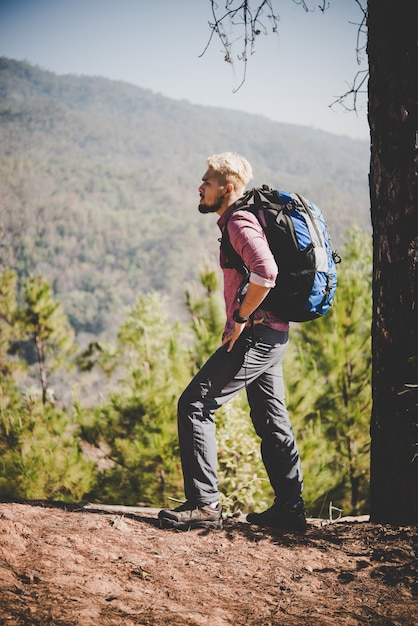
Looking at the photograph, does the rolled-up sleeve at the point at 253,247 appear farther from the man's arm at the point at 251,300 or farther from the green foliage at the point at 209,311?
the green foliage at the point at 209,311

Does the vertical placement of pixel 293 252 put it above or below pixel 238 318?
above

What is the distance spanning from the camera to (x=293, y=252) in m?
1.93

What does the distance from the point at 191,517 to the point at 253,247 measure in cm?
121

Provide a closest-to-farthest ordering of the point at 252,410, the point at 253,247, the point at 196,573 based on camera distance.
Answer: the point at 196,573 → the point at 253,247 → the point at 252,410

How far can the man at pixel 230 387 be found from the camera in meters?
2.02

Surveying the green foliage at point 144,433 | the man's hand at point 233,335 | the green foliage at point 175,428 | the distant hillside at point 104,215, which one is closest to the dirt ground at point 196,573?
the man's hand at point 233,335

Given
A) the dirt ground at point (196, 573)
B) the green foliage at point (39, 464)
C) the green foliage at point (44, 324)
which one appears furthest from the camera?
the green foliage at point (44, 324)

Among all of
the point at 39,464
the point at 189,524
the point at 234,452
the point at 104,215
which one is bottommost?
the point at 39,464

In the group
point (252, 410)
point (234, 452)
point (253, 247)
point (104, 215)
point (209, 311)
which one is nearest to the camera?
point (253, 247)

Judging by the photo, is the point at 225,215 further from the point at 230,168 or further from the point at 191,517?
the point at 191,517

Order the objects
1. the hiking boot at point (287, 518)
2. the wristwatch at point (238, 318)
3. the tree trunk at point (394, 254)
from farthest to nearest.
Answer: the hiking boot at point (287, 518) → the tree trunk at point (394, 254) → the wristwatch at point (238, 318)

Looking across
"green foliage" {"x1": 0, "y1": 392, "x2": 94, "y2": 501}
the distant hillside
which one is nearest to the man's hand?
"green foliage" {"x1": 0, "y1": 392, "x2": 94, "y2": 501}

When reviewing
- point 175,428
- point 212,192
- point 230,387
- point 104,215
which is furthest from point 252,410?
point 104,215

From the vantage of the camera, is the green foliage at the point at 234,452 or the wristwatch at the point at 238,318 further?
the green foliage at the point at 234,452
